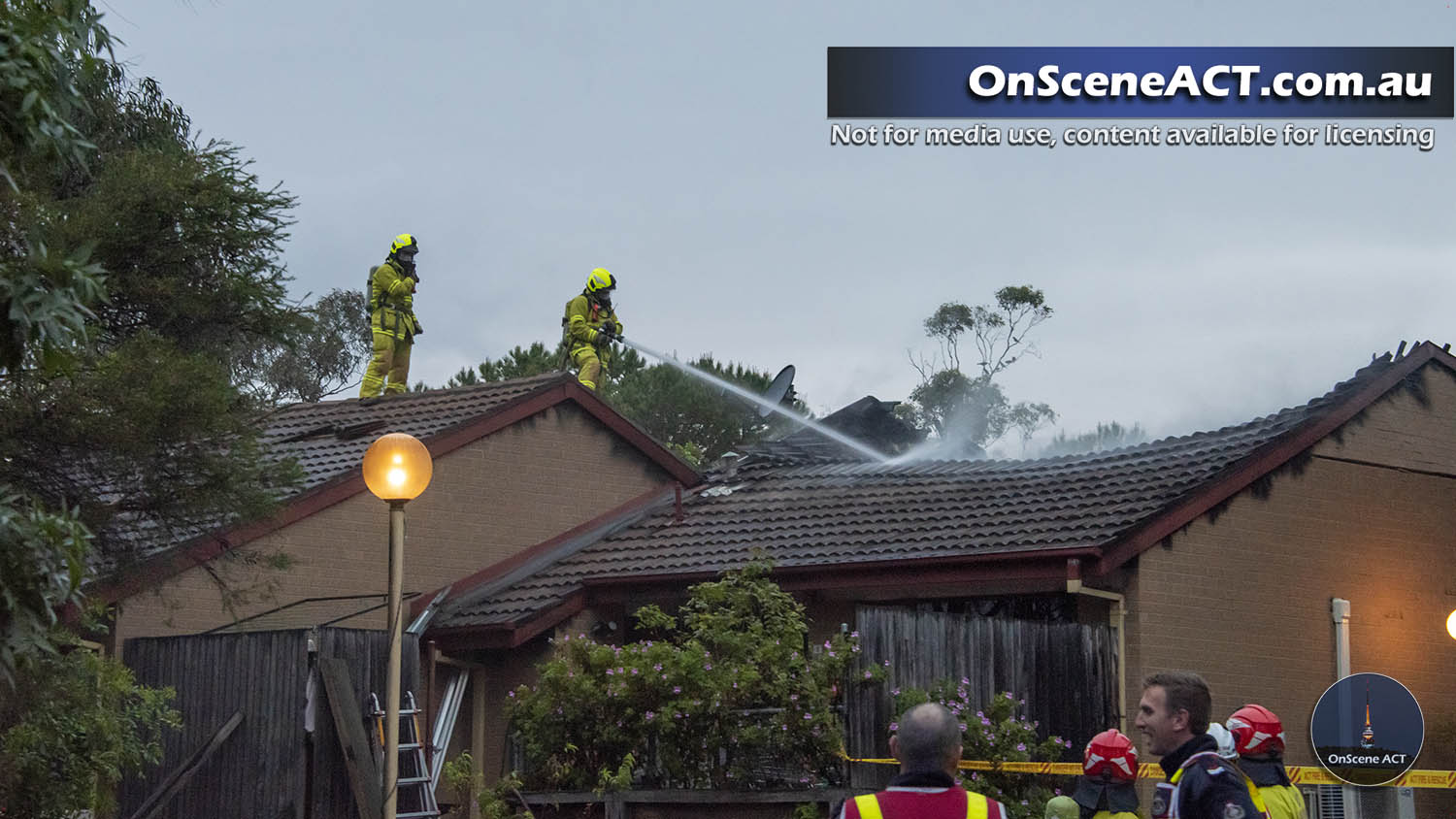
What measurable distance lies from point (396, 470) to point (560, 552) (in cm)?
987

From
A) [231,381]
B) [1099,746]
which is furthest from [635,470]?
[1099,746]

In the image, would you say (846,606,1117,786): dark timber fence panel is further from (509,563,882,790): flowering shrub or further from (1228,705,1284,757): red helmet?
(1228,705,1284,757): red helmet

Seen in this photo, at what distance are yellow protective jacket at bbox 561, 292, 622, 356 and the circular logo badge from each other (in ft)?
37.7

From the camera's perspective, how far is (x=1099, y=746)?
948cm

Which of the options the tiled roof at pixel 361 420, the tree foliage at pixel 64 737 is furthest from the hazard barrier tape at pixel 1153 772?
the tiled roof at pixel 361 420

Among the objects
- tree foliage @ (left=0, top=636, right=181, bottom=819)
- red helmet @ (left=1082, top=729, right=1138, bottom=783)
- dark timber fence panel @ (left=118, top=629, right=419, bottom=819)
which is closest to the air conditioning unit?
red helmet @ (left=1082, top=729, right=1138, bottom=783)

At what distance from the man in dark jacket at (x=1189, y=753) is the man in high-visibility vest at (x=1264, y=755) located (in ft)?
6.39

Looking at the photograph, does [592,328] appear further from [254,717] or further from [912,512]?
[254,717]

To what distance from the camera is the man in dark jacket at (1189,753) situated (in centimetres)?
618

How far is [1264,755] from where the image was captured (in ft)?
28.0

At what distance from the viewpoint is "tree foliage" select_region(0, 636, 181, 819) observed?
12.1 meters

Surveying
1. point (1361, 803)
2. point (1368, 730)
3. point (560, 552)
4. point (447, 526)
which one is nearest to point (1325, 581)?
point (1361, 803)

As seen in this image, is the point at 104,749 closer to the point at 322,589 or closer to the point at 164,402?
the point at 164,402

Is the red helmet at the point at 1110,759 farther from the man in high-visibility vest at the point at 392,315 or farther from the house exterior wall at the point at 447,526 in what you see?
the man in high-visibility vest at the point at 392,315
